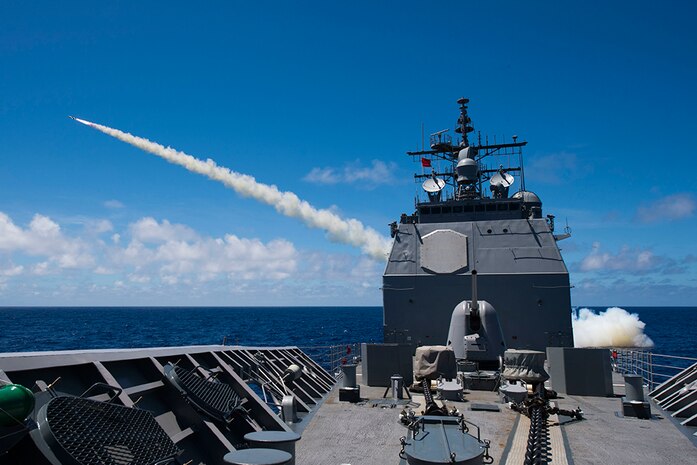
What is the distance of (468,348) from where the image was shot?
43.9 ft

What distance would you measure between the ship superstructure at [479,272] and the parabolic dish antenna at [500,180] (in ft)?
9.34

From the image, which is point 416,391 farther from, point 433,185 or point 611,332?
point 611,332

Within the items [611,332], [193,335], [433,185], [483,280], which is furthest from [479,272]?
[193,335]

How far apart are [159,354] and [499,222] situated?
Answer: 14.0m

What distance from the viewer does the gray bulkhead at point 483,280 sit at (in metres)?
16.2

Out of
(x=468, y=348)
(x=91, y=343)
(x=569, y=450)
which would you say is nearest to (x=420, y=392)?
(x=468, y=348)

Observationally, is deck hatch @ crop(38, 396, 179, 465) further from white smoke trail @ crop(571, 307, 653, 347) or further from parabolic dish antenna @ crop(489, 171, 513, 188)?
white smoke trail @ crop(571, 307, 653, 347)

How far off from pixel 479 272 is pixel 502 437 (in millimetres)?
9402

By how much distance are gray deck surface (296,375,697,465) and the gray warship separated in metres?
0.04

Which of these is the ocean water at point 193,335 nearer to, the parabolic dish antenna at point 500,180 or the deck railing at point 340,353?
the deck railing at point 340,353

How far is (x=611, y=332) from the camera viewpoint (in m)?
52.2

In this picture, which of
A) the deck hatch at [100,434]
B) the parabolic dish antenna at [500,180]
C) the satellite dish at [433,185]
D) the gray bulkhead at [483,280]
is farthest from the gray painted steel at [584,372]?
the parabolic dish antenna at [500,180]

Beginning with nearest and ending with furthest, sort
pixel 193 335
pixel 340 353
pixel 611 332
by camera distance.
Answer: pixel 340 353 < pixel 611 332 < pixel 193 335

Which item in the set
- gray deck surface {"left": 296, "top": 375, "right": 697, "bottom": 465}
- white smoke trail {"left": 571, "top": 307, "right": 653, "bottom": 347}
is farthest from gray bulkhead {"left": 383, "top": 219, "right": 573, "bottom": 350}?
white smoke trail {"left": 571, "top": 307, "right": 653, "bottom": 347}
